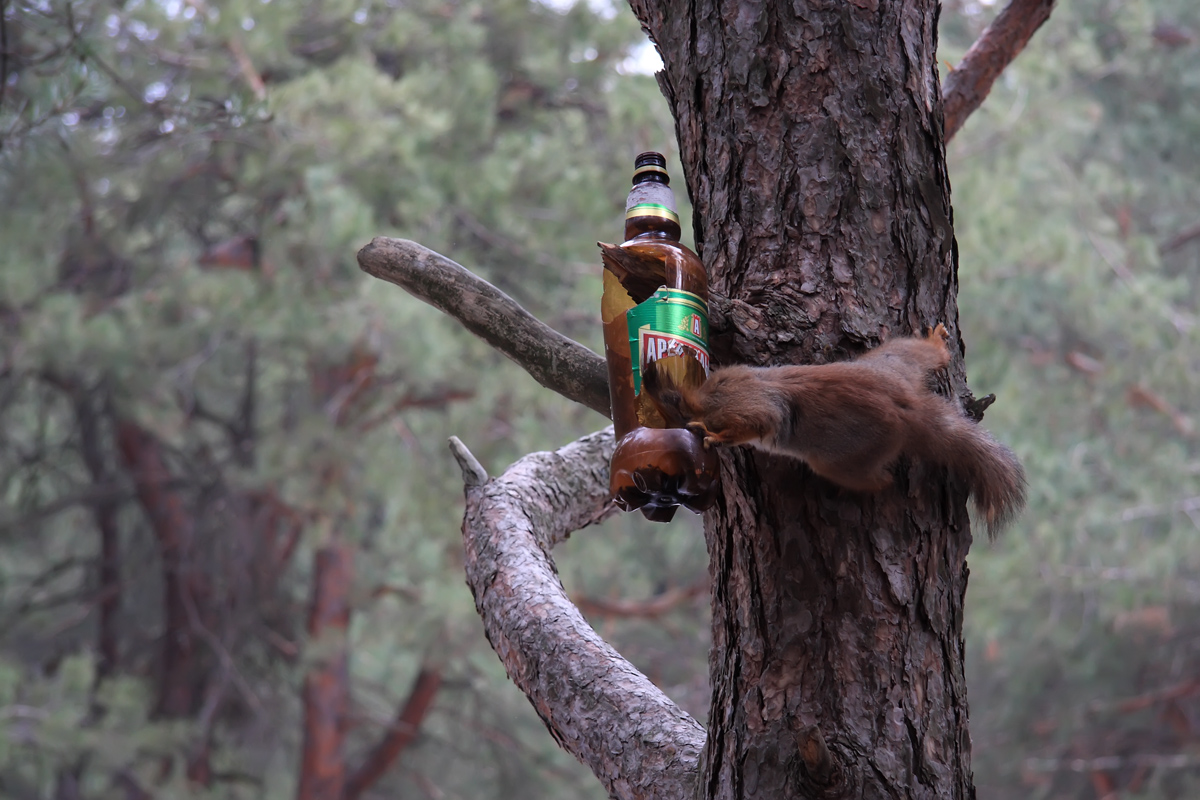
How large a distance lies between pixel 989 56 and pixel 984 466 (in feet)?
2.60

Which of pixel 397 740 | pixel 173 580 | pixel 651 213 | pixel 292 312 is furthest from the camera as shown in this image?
pixel 397 740

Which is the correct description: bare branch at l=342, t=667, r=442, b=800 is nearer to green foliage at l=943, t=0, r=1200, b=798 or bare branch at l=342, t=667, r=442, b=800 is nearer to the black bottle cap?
green foliage at l=943, t=0, r=1200, b=798

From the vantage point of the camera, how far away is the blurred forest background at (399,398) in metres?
4.01

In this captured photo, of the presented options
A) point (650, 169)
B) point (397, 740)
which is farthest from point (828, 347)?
point (397, 740)

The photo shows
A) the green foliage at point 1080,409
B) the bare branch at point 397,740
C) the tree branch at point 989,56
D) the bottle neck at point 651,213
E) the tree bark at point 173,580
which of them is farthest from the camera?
the bare branch at point 397,740

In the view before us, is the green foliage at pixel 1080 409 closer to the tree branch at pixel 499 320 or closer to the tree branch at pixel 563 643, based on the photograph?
the tree branch at pixel 563 643

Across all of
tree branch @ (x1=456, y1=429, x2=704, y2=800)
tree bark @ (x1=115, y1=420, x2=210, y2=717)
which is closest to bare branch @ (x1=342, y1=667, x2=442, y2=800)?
tree bark @ (x1=115, y1=420, x2=210, y2=717)

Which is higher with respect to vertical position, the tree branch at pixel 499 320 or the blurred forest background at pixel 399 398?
the blurred forest background at pixel 399 398

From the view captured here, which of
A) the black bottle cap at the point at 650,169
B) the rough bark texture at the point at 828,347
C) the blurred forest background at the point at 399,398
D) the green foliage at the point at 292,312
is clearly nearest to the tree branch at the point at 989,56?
the rough bark texture at the point at 828,347

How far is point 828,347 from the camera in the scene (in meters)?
0.85

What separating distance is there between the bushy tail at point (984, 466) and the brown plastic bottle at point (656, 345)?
0.19m

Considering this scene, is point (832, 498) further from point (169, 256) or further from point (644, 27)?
point (169, 256)

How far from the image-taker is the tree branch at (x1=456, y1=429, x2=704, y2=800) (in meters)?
0.98

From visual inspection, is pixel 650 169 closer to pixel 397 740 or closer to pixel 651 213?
pixel 651 213
